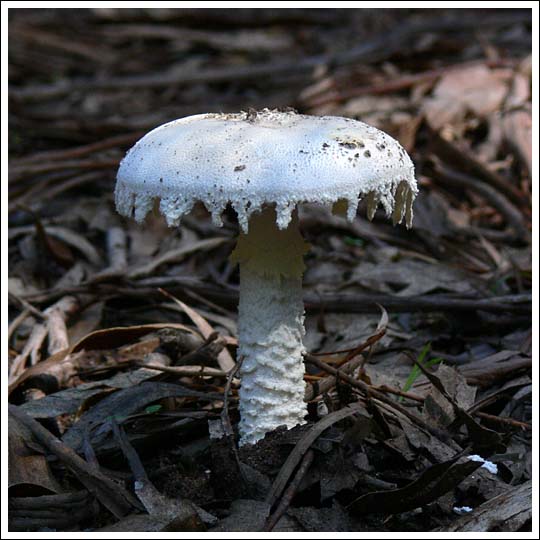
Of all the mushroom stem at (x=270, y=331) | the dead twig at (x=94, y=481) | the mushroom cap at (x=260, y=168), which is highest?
the mushroom cap at (x=260, y=168)

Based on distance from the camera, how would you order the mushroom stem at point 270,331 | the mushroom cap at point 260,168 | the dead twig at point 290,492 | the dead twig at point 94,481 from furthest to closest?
the mushroom stem at point 270,331
the dead twig at point 94,481
the dead twig at point 290,492
the mushroom cap at point 260,168

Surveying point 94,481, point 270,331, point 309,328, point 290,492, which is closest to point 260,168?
point 270,331

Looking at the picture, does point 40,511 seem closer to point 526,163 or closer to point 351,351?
point 351,351

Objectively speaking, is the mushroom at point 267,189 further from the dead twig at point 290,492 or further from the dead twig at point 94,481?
the dead twig at point 94,481

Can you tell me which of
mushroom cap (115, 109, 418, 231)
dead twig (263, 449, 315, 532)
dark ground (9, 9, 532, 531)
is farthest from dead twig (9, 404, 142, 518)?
mushroom cap (115, 109, 418, 231)

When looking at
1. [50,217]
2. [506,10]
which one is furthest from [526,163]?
[506,10]

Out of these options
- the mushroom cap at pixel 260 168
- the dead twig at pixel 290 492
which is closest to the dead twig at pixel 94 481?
the dead twig at pixel 290 492

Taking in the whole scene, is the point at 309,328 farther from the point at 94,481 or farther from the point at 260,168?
the point at 260,168
